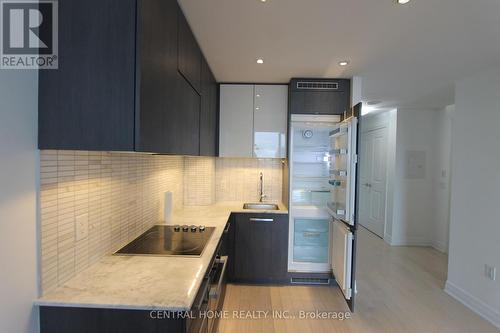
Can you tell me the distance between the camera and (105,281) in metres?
1.25

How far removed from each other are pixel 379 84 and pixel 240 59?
68.2 inches

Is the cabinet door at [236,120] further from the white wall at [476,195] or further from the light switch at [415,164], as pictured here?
the light switch at [415,164]

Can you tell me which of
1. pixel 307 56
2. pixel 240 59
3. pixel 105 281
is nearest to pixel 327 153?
pixel 307 56

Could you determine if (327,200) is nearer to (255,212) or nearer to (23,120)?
(255,212)

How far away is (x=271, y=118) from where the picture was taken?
3.15 meters

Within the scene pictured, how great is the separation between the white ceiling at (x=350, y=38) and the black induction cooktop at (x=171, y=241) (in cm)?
150

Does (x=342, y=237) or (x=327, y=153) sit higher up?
(x=327, y=153)

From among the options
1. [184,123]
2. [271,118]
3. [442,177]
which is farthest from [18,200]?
[442,177]

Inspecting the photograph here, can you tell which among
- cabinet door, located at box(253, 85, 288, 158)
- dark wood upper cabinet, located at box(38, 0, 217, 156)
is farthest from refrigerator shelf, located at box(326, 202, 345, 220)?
dark wood upper cabinet, located at box(38, 0, 217, 156)

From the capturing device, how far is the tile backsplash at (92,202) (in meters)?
1.13

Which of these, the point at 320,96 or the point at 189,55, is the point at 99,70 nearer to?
the point at 189,55

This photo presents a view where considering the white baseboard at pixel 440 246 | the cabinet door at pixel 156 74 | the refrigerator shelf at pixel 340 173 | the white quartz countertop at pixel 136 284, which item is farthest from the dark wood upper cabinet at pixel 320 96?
the white baseboard at pixel 440 246

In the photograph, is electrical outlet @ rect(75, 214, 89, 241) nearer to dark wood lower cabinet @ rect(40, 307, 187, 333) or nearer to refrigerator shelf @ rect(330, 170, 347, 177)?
dark wood lower cabinet @ rect(40, 307, 187, 333)

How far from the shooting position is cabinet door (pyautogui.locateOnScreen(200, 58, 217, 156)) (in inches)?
91.8
